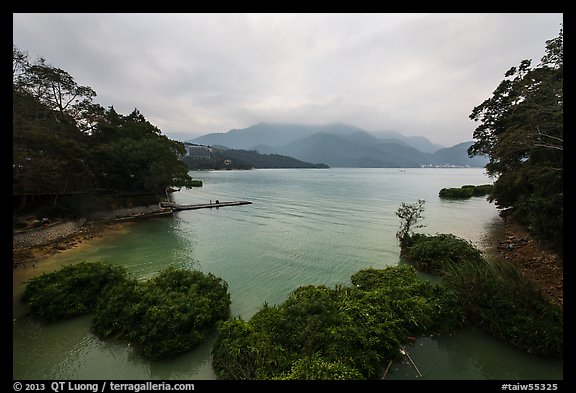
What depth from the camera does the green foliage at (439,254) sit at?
13289 mm

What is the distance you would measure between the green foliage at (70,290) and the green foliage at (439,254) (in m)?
15.0

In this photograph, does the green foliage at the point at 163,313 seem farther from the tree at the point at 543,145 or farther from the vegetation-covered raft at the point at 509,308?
the tree at the point at 543,145

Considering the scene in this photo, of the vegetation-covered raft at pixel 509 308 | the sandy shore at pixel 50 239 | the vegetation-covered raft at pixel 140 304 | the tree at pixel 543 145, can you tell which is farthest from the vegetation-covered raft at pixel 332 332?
the sandy shore at pixel 50 239

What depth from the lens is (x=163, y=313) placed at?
7816mm

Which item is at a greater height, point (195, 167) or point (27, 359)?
point (195, 167)

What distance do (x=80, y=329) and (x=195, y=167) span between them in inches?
5976

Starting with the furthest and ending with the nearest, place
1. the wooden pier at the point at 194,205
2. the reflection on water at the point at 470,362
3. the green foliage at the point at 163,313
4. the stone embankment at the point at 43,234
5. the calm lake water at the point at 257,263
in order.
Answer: the wooden pier at the point at 194,205 → the stone embankment at the point at 43,234 → the green foliage at the point at 163,313 → the calm lake water at the point at 257,263 → the reflection on water at the point at 470,362

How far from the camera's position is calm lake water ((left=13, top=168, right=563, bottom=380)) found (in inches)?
272

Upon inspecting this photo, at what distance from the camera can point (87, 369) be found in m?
6.97

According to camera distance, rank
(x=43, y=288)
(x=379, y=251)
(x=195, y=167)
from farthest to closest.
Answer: (x=195, y=167)
(x=379, y=251)
(x=43, y=288)

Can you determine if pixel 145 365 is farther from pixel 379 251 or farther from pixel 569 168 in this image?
pixel 379 251
